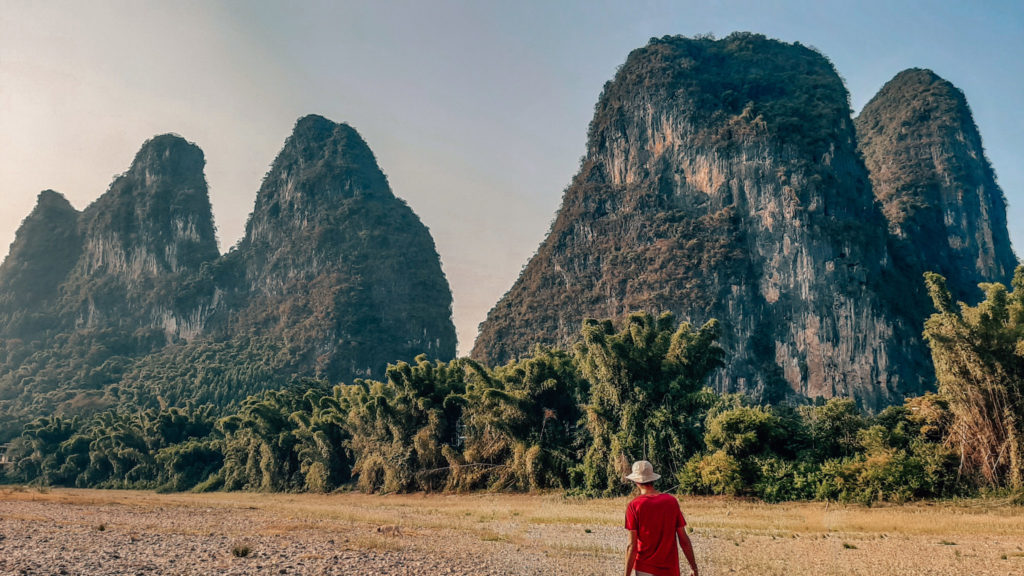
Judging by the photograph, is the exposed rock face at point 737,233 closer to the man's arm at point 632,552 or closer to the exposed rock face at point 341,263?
the exposed rock face at point 341,263

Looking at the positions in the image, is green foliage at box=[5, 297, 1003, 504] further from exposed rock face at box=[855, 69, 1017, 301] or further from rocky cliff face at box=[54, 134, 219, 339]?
rocky cliff face at box=[54, 134, 219, 339]

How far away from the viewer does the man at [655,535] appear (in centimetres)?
608

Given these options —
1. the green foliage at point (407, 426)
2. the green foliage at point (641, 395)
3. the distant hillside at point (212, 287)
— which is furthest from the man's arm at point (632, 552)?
the distant hillside at point (212, 287)

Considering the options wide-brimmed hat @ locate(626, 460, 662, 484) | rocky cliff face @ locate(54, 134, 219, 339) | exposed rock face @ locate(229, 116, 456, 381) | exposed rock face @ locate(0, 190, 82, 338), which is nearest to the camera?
wide-brimmed hat @ locate(626, 460, 662, 484)

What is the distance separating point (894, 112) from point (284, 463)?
116 m

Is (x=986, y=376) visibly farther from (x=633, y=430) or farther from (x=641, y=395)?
(x=633, y=430)

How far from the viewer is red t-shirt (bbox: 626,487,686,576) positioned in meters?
6.08

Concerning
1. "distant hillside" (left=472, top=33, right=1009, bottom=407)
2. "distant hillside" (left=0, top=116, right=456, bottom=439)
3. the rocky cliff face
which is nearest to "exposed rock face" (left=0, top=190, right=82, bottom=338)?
"distant hillside" (left=0, top=116, right=456, bottom=439)

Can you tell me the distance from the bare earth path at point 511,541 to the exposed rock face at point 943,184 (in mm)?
89423

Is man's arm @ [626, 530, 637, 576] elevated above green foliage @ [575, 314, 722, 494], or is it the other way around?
green foliage @ [575, 314, 722, 494]

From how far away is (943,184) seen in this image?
105000 mm

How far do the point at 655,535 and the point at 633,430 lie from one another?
61.7 feet

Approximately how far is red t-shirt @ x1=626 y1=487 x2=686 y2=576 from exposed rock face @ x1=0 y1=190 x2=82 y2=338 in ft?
485

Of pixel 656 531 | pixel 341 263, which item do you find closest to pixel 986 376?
pixel 656 531
